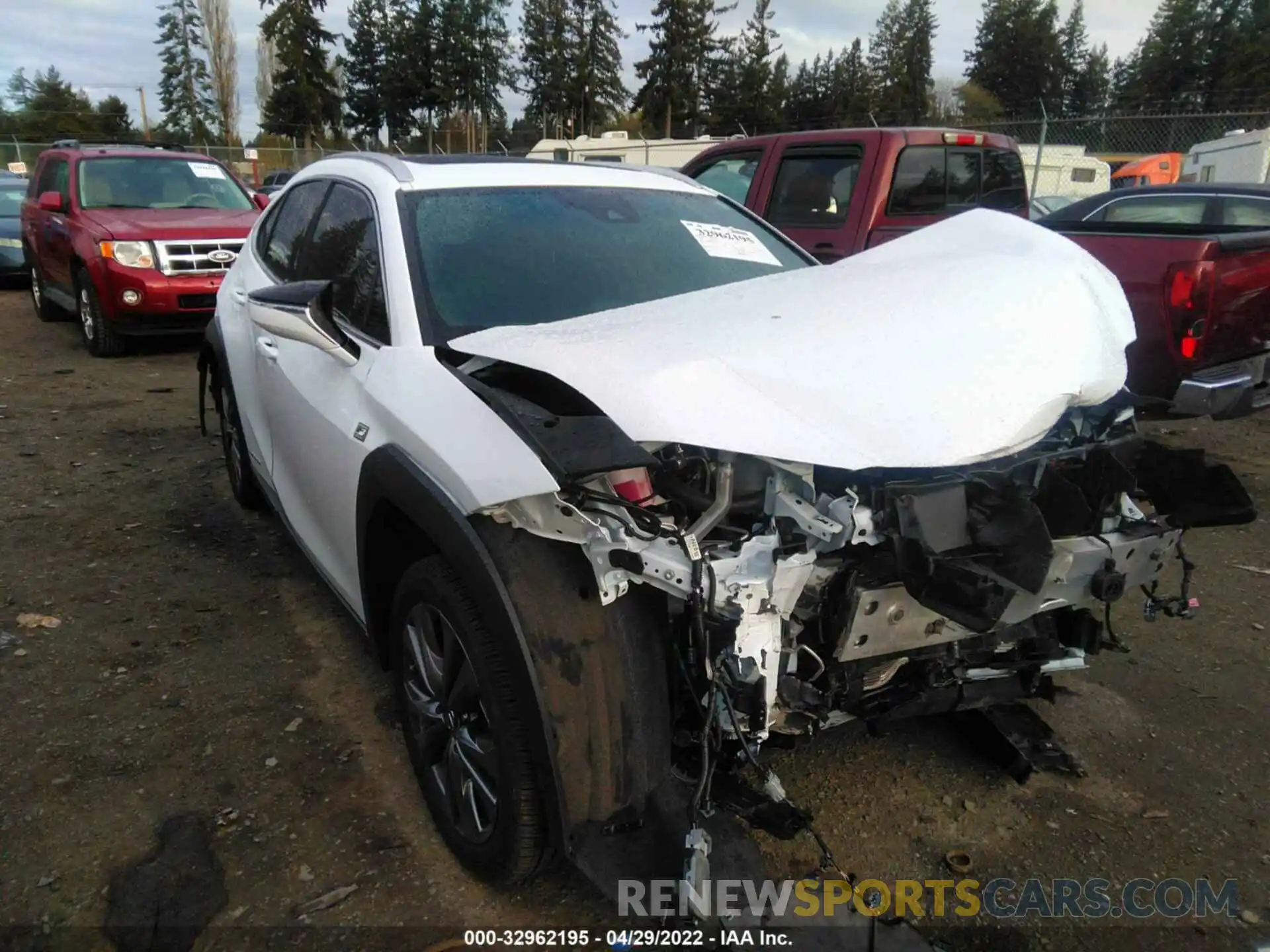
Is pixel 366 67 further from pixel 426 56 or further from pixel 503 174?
pixel 503 174

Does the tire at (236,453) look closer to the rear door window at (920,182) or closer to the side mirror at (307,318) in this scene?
the side mirror at (307,318)

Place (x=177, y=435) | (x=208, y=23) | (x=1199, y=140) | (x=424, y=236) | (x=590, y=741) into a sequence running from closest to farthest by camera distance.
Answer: (x=590, y=741), (x=424, y=236), (x=177, y=435), (x=1199, y=140), (x=208, y=23)

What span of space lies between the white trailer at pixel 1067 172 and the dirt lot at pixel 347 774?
50.4ft

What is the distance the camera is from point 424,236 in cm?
291

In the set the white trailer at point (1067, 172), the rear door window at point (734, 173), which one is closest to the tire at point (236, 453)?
the rear door window at point (734, 173)

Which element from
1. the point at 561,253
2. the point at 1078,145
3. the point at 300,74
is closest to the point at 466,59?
the point at 300,74

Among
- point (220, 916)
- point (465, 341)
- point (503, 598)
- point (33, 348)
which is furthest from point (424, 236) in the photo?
point (33, 348)

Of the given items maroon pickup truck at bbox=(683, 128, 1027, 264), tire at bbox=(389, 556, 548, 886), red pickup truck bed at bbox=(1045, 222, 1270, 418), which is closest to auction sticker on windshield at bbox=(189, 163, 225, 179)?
maroon pickup truck at bbox=(683, 128, 1027, 264)

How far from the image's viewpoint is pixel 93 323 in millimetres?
8727

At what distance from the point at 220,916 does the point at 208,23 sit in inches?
2711

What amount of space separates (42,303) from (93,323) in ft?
9.39

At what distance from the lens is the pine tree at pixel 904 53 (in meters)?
66.7

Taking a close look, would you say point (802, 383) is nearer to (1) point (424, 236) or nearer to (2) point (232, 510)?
(1) point (424, 236)

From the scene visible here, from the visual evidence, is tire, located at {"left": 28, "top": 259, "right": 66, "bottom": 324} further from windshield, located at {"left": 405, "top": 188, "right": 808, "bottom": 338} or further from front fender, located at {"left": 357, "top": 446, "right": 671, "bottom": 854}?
front fender, located at {"left": 357, "top": 446, "right": 671, "bottom": 854}
